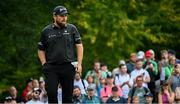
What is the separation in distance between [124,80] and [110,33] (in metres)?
10.3

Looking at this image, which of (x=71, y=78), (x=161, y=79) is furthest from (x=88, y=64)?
(x=71, y=78)

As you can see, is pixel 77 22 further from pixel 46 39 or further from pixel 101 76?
pixel 46 39

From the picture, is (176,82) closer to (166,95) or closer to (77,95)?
(166,95)

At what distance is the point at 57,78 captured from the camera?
14117 mm

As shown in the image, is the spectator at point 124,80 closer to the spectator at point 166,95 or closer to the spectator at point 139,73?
the spectator at point 139,73

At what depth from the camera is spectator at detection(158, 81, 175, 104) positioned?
67.7 feet

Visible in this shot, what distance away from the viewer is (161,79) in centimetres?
2162

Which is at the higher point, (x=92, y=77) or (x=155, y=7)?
(x=155, y=7)

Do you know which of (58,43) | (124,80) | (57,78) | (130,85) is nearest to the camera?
(58,43)

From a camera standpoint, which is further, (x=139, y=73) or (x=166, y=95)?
(x=139, y=73)

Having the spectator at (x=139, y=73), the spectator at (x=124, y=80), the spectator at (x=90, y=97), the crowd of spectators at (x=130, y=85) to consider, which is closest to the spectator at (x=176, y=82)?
the crowd of spectators at (x=130, y=85)

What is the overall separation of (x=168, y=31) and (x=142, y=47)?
1307 mm

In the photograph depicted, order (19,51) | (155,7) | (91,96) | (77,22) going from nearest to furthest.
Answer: (91,96) → (19,51) → (77,22) → (155,7)

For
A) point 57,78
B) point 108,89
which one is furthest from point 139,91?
point 57,78
